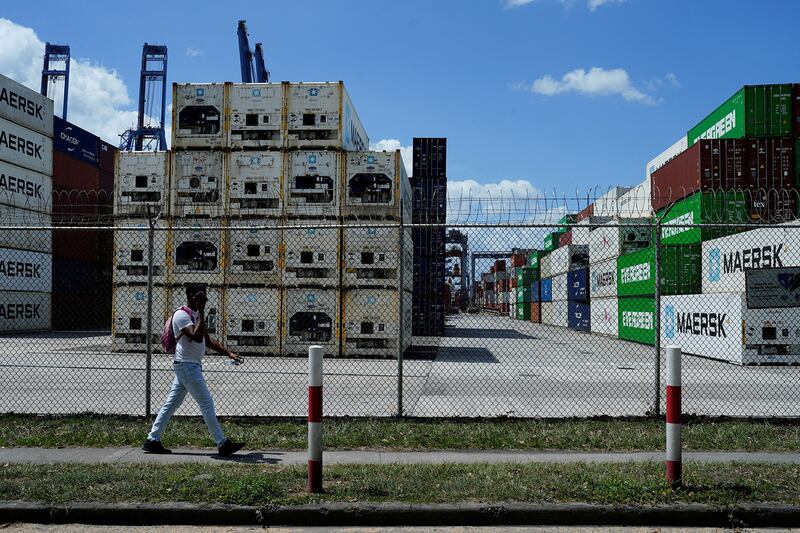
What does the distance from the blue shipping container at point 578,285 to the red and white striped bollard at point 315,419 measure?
3195 centimetres

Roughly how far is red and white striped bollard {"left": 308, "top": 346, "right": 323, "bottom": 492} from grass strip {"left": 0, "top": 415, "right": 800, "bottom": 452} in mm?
1739

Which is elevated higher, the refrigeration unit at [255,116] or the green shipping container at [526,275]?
the refrigeration unit at [255,116]

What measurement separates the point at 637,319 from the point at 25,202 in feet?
82.6

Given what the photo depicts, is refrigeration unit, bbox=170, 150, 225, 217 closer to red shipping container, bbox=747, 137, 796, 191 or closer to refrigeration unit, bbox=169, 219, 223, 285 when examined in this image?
refrigeration unit, bbox=169, 219, 223, 285

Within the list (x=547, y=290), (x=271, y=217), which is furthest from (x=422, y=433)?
(x=547, y=290)

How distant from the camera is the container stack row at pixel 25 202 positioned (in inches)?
1127

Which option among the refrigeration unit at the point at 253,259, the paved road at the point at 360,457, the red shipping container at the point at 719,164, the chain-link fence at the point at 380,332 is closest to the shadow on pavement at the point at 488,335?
the chain-link fence at the point at 380,332

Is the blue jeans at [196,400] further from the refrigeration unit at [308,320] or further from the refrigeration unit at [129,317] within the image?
the refrigeration unit at [129,317]

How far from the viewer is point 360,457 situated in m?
6.52

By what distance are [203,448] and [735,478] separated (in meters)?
4.96

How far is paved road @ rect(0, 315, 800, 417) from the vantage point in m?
9.50

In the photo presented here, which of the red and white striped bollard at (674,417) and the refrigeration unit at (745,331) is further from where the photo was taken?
the refrigeration unit at (745,331)

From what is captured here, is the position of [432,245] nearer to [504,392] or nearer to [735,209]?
[735,209]

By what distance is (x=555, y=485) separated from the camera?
533 centimetres
